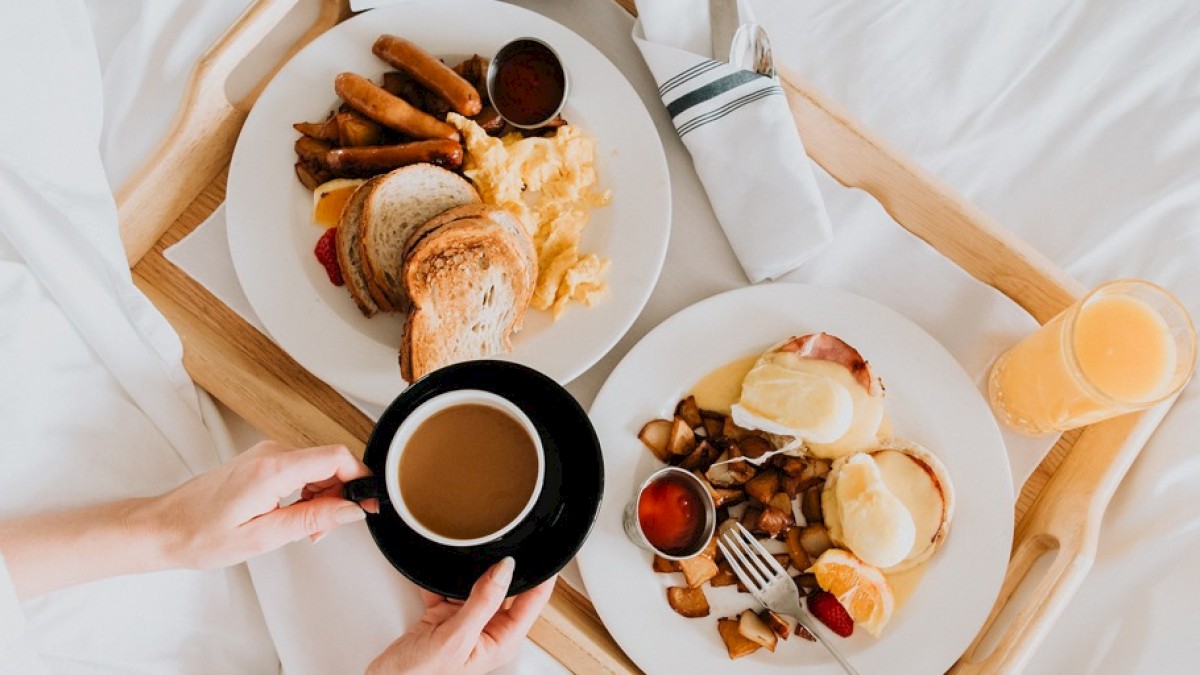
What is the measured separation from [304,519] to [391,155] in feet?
2.20

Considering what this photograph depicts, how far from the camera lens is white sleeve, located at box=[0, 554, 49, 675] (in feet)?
3.61

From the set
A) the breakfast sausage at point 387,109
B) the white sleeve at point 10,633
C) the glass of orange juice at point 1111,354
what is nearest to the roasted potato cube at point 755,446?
the glass of orange juice at point 1111,354

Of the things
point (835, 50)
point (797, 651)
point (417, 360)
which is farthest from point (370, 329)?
point (835, 50)

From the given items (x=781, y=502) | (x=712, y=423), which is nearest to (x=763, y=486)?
(x=781, y=502)

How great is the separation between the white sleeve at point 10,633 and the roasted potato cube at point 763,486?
110 centimetres

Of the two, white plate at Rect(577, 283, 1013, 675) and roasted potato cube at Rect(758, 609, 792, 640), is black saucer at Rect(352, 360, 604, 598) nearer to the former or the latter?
white plate at Rect(577, 283, 1013, 675)

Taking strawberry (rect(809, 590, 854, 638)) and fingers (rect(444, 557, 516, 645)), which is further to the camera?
strawberry (rect(809, 590, 854, 638))

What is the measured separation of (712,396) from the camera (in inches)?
59.9

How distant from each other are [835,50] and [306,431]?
1394 mm

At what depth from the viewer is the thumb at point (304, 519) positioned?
1.13 m

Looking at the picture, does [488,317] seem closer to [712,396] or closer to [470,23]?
[712,396]

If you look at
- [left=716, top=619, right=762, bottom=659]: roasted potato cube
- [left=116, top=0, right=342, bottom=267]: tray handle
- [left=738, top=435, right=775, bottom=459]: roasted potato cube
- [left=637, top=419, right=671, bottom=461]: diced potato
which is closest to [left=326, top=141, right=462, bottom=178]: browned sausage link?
[left=116, top=0, right=342, bottom=267]: tray handle

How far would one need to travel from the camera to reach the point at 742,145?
156 cm

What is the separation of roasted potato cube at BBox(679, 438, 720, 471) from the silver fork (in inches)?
4.8
